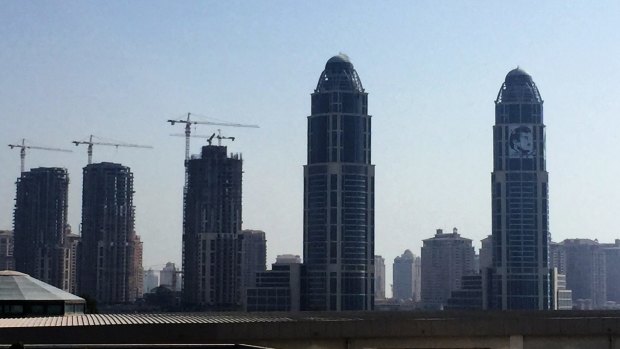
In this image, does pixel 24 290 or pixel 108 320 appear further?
pixel 24 290

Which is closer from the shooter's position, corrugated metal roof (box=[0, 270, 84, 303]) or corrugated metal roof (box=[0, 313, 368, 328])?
corrugated metal roof (box=[0, 313, 368, 328])

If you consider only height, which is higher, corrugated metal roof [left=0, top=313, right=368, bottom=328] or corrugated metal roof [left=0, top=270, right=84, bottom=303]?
corrugated metal roof [left=0, top=270, right=84, bottom=303]

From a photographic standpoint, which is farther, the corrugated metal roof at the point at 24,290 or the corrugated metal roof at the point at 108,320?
the corrugated metal roof at the point at 24,290

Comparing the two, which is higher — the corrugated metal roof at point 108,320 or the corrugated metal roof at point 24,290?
the corrugated metal roof at point 24,290

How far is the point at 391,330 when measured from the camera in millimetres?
86938

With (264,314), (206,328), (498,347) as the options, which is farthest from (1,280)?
(498,347)

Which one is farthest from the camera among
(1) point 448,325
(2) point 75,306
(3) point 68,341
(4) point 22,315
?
(2) point 75,306

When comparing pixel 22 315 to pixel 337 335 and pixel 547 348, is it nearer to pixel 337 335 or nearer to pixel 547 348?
pixel 337 335

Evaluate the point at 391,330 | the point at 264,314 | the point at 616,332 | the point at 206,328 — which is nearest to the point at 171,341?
the point at 206,328

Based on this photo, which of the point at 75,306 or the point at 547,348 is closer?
the point at 547,348

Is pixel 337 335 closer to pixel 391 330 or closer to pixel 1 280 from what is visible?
pixel 391 330

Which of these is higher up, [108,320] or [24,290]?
[24,290]

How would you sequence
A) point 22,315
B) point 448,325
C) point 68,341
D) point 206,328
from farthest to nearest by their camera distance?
1. point 22,315
2. point 448,325
3. point 206,328
4. point 68,341

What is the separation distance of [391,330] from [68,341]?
23.0 meters
